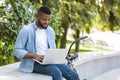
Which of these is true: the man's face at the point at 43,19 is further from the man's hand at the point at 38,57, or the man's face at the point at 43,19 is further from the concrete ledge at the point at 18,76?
the concrete ledge at the point at 18,76

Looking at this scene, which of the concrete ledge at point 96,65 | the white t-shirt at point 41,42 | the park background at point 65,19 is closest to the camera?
the white t-shirt at point 41,42

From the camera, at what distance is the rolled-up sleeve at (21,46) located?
15.7 ft

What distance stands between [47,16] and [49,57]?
20.3 inches

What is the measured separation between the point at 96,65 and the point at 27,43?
15.3 ft

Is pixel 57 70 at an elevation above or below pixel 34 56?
below

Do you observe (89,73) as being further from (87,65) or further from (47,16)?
(47,16)

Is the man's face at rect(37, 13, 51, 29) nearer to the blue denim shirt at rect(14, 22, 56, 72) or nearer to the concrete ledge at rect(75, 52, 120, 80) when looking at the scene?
the blue denim shirt at rect(14, 22, 56, 72)

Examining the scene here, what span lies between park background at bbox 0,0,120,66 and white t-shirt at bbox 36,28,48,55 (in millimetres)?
3162

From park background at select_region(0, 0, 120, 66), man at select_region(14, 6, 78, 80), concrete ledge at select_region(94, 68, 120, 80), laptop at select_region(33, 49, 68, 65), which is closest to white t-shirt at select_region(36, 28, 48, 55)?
man at select_region(14, 6, 78, 80)

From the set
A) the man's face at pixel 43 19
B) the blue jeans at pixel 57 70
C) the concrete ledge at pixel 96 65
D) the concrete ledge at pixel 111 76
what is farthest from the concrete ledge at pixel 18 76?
the concrete ledge at pixel 111 76

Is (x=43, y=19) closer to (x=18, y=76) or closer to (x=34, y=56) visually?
(x=34, y=56)

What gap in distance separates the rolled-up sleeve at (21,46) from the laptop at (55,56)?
A: 0.30 m

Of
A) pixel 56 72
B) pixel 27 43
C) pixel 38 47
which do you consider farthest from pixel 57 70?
pixel 27 43

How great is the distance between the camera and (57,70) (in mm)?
4773
